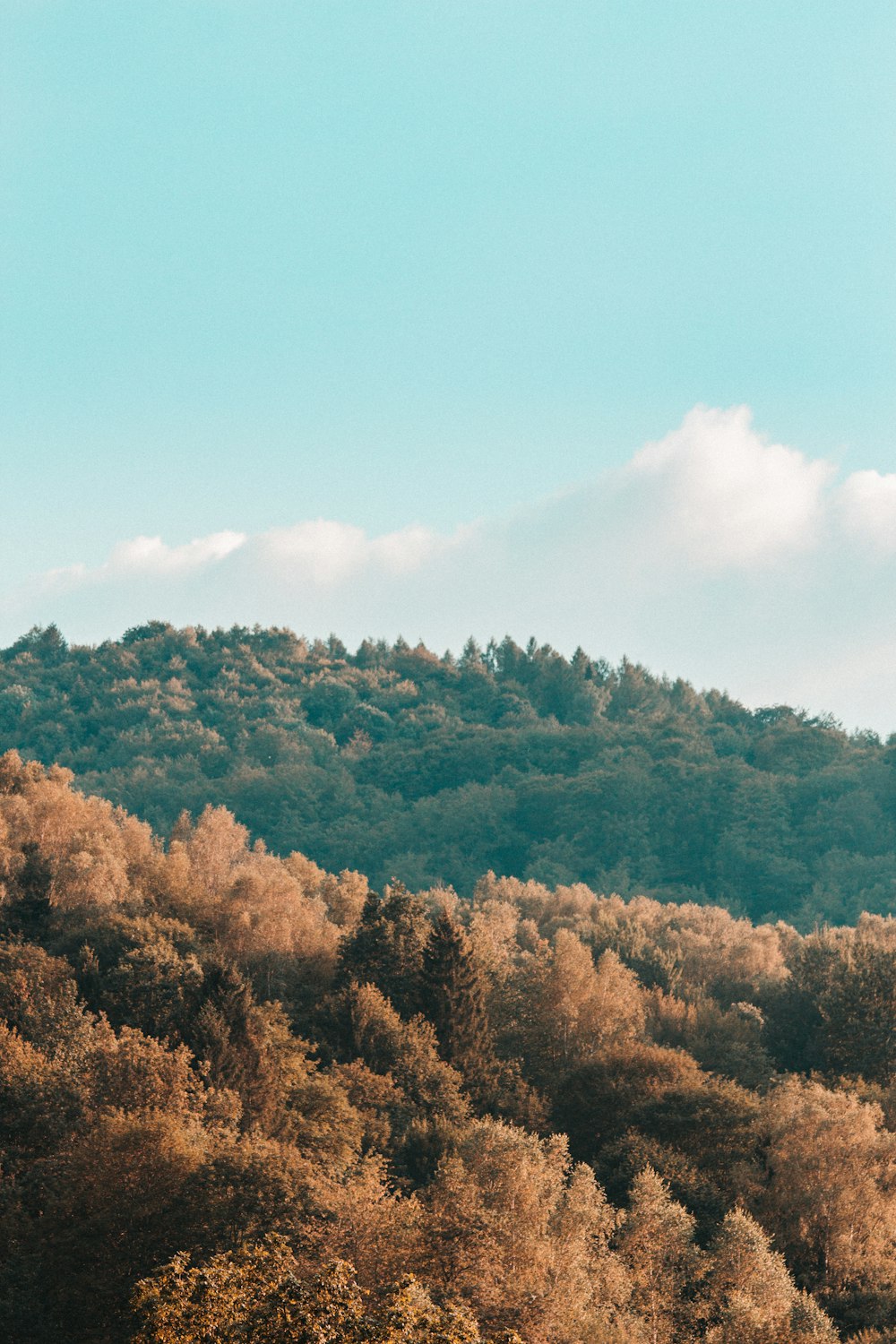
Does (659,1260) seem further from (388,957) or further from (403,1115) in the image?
(388,957)

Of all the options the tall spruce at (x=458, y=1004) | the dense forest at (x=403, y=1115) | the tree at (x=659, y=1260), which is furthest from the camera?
the tall spruce at (x=458, y=1004)

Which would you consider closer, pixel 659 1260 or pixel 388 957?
pixel 659 1260

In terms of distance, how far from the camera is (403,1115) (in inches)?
2682

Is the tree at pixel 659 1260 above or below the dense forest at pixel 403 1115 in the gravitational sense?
below

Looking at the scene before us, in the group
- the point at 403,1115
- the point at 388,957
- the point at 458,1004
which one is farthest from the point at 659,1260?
the point at 388,957

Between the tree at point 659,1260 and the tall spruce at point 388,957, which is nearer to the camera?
the tree at point 659,1260

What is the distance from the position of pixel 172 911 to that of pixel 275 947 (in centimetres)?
752

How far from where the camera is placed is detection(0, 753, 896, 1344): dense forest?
43.6 metres

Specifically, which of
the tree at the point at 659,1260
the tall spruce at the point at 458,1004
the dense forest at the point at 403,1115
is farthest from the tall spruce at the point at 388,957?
the tree at the point at 659,1260

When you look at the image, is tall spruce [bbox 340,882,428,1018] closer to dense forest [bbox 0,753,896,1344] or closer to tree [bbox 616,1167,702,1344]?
dense forest [bbox 0,753,896,1344]

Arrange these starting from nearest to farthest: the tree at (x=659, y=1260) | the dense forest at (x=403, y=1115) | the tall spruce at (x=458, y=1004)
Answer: the dense forest at (x=403, y=1115), the tree at (x=659, y=1260), the tall spruce at (x=458, y=1004)

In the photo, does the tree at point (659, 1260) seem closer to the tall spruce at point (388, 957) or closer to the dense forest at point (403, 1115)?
the dense forest at point (403, 1115)

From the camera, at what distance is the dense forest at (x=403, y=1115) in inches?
1715

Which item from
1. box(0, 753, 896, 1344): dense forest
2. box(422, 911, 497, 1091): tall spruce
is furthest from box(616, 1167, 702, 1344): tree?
box(422, 911, 497, 1091): tall spruce
